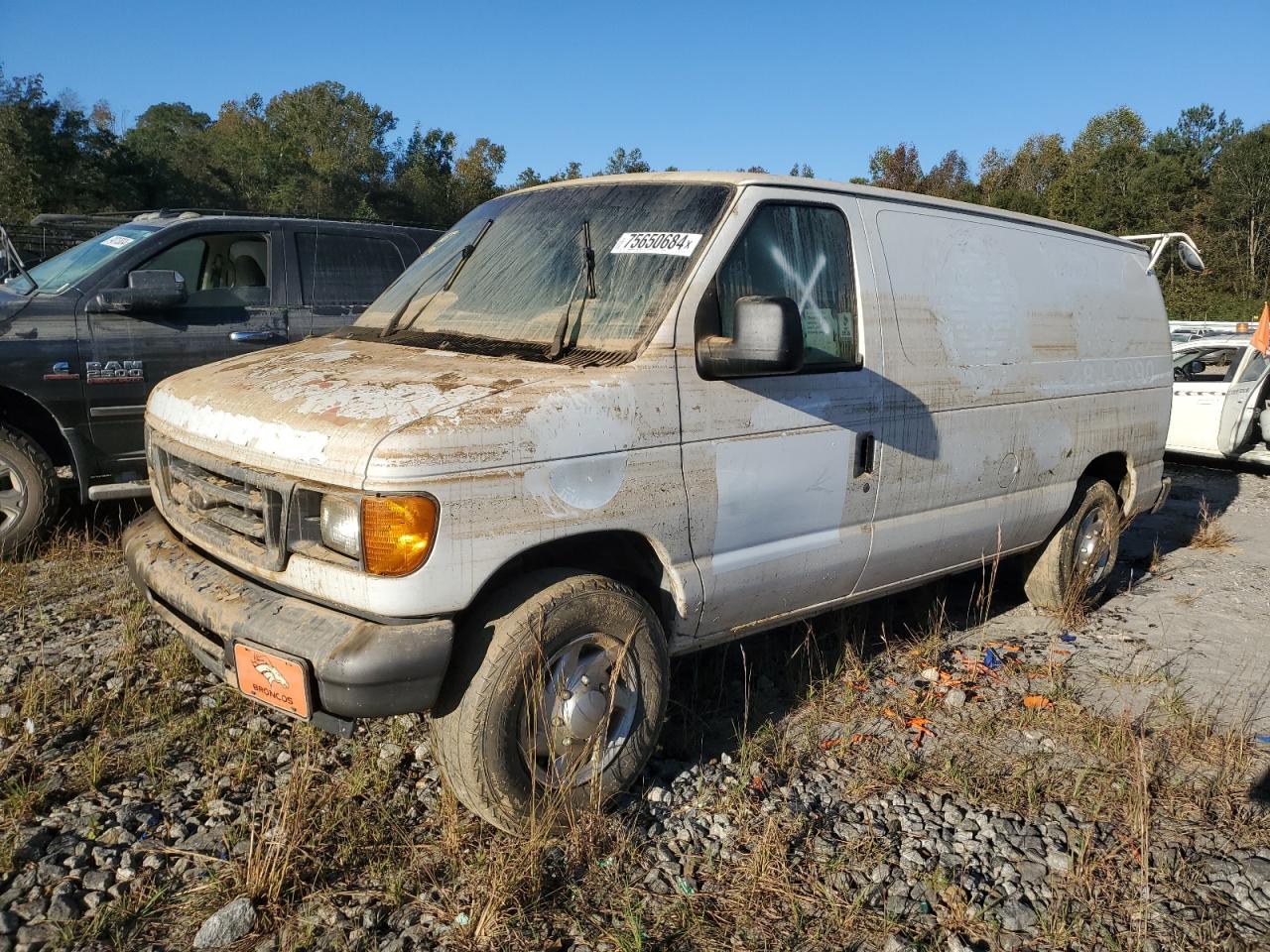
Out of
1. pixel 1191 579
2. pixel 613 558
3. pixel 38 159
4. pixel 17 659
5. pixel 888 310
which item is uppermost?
pixel 38 159

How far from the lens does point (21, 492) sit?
16.9 feet

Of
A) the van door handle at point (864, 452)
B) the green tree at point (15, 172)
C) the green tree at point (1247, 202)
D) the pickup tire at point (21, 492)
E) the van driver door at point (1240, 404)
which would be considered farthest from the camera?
the green tree at point (1247, 202)

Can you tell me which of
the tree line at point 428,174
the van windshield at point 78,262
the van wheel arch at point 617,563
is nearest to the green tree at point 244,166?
the tree line at point 428,174

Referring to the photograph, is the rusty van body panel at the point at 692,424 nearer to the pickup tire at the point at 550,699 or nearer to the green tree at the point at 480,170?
the pickup tire at the point at 550,699

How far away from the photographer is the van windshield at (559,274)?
3207 millimetres

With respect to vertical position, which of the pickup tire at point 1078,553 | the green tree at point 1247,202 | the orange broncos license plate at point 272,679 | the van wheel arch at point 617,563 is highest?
the green tree at point 1247,202

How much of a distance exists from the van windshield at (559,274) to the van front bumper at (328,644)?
42.2 inches

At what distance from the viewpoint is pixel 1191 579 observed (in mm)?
6242

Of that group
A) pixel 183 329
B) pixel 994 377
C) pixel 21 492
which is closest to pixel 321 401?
pixel 994 377

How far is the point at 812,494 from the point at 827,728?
102cm

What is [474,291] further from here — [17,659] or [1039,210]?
[1039,210]

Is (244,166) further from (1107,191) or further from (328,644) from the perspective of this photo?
(328,644)

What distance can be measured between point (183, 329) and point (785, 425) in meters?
4.18

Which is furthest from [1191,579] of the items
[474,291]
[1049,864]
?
[474,291]
